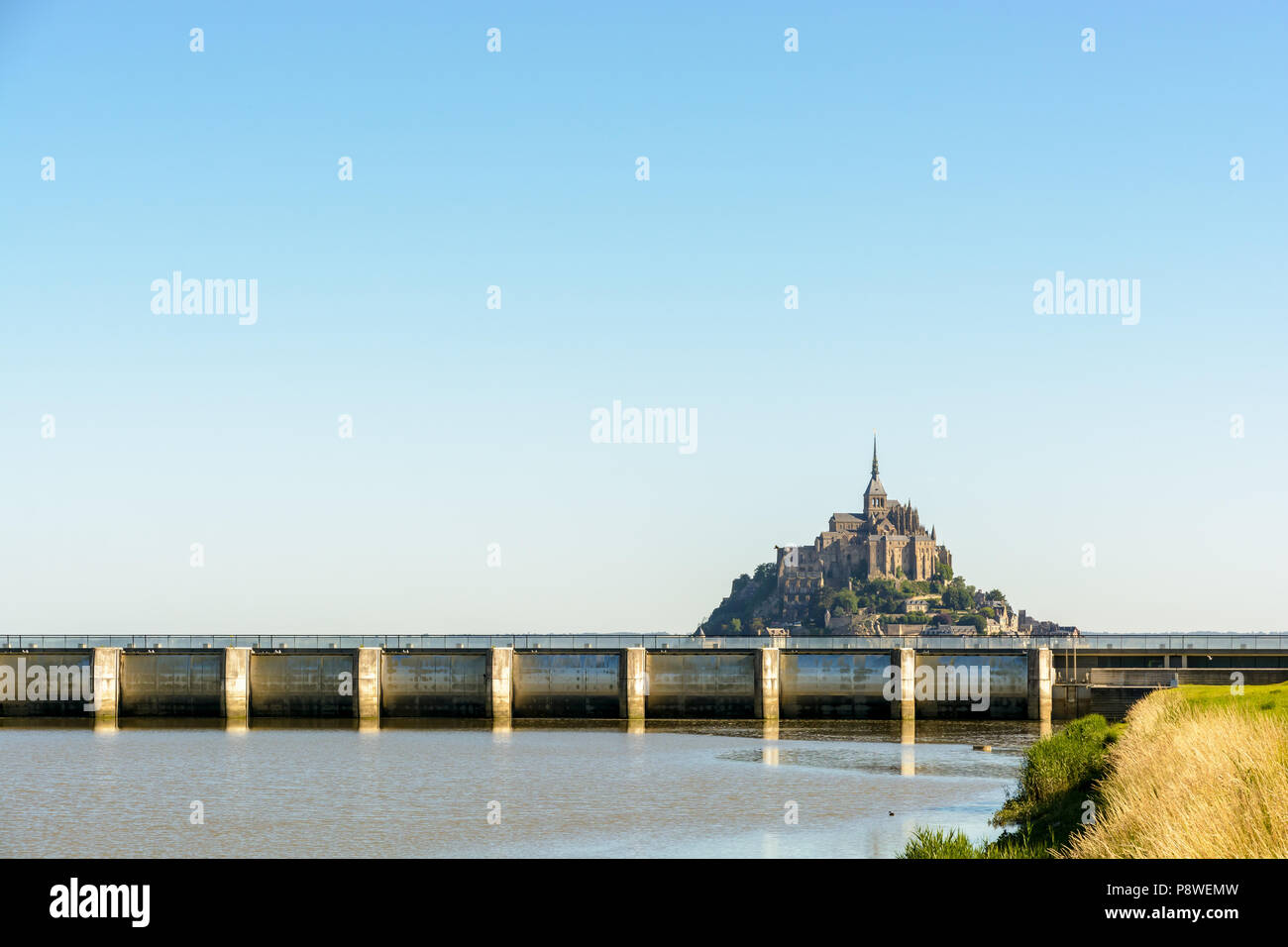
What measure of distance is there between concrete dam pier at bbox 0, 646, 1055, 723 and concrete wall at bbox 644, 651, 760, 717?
6 cm

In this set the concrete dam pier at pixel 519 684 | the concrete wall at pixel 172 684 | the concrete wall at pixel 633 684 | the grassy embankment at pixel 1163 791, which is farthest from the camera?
the concrete wall at pixel 172 684

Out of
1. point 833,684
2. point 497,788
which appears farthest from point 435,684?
point 497,788

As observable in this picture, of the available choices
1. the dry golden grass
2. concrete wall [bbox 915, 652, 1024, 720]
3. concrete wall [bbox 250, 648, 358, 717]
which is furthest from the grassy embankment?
concrete wall [bbox 250, 648, 358, 717]

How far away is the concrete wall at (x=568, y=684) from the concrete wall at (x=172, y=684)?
1888cm

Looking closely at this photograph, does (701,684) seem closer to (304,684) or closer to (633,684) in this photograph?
(633,684)

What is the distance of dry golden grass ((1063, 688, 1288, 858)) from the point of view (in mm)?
17203

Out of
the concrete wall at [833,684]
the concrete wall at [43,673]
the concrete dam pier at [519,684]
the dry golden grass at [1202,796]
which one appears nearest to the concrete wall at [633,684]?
the concrete dam pier at [519,684]

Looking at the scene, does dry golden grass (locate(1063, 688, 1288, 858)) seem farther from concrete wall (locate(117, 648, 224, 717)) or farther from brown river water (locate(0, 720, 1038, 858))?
concrete wall (locate(117, 648, 224, 717))

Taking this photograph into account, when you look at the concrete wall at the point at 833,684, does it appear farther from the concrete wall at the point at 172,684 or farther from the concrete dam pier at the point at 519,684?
the concrete wall at the point at 172,684

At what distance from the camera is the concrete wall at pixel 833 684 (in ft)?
254

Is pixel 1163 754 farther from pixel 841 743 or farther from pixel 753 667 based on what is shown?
pixel 753 667

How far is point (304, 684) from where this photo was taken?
78625 millimetres
